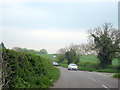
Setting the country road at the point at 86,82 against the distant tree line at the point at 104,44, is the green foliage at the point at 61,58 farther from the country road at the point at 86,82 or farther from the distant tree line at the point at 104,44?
the country road at the point at 86,82

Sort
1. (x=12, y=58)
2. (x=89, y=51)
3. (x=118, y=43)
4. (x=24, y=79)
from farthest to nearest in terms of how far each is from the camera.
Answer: (x=89, y=51) < (x=118, y=43) < (x=24, y=79) < (x=12, y=58)

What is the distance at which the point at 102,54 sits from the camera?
51344 mm

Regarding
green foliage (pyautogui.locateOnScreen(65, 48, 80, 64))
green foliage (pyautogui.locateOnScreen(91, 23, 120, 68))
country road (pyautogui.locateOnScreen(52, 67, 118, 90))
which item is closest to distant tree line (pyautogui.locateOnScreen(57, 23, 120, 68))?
green foliage (pyautogui.locateOnScreen(91, 23, 120, 68))

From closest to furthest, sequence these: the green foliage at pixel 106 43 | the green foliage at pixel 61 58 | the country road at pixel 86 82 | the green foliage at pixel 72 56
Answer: the country road at pixel 86 82, the green foliage at pixel 106 43, the green foliage at pixel 72 56, the green foliage at pixel 61 58

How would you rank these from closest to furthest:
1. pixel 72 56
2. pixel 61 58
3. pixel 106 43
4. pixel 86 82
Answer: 1. pixel 86 82
2. pixel 106 43
3. pixel 72 56
4. pixel 61 58

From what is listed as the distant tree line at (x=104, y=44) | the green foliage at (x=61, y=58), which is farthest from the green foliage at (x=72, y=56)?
the distant tree line at (x=104, y=44)

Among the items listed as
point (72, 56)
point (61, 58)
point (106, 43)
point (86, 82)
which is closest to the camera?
point (86, 82)

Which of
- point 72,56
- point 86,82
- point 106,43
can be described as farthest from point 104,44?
point 86,82

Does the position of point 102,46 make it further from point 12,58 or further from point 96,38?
point 12,58

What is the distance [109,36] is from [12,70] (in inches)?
1760

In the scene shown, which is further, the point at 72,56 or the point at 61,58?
the point at 61,58

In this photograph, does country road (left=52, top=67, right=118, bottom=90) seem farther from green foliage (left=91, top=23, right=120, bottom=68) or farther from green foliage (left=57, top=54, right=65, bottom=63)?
green foliage (left=57, top=54, right=65, bottom=63)

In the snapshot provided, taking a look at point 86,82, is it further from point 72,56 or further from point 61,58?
point 61,58

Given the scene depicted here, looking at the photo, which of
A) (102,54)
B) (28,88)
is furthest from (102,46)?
(28,88)
